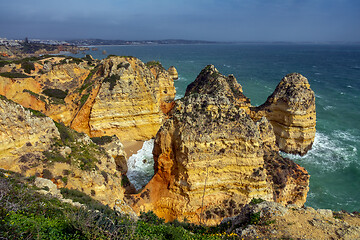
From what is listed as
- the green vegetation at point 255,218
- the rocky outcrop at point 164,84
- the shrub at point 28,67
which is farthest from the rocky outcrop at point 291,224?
the rocky outcrop at point 164,84

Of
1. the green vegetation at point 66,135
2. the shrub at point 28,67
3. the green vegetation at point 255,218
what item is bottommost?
the green vegetation at point 255,218

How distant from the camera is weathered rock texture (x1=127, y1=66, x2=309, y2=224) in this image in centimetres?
1302

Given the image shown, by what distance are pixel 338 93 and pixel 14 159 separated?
68742 mm

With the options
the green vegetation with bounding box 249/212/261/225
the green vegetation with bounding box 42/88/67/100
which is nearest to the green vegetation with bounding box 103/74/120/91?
the green vegetation with bounding box 42/88/67/100

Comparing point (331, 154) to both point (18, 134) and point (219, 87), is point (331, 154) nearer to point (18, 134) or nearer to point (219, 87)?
point (219, 87)

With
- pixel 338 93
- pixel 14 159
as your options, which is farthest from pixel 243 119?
pixel 338 93

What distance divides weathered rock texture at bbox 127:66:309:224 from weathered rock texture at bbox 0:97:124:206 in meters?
2.73

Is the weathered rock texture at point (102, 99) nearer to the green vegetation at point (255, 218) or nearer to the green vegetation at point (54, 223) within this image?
the green vegetation at point (54, 223)

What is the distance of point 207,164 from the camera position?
1311 centimetres

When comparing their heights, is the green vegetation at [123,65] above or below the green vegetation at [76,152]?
above

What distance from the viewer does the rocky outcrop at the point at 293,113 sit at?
85.5ft

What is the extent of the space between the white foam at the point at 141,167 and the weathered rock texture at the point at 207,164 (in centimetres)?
766

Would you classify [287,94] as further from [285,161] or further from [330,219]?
[330,219]

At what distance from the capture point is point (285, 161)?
58.0 ft
